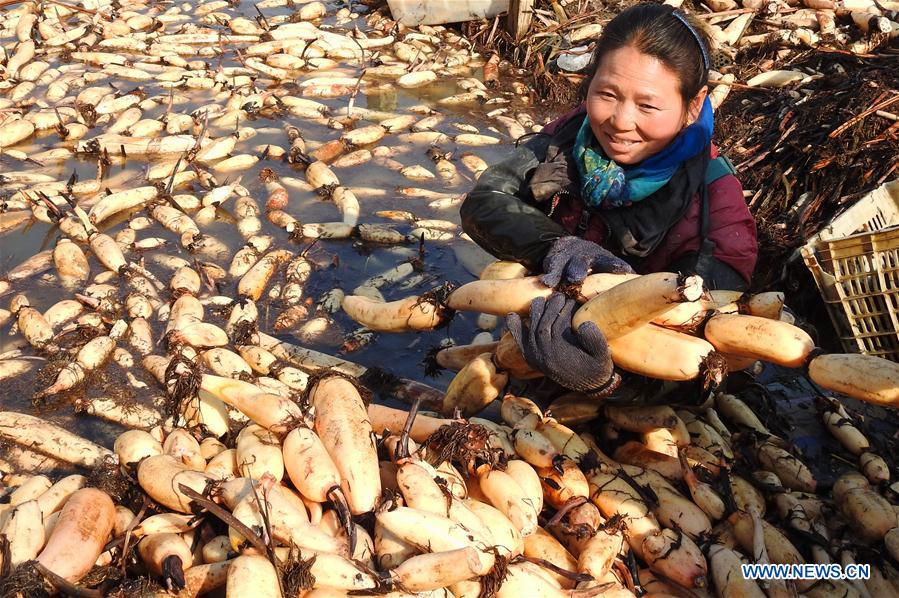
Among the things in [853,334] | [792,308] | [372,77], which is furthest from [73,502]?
[372,77]

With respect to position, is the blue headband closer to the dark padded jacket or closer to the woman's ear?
the woman's ear

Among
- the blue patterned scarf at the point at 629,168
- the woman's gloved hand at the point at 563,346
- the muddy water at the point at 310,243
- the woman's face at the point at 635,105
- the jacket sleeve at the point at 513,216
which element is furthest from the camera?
the muddy water at the point at 310,243

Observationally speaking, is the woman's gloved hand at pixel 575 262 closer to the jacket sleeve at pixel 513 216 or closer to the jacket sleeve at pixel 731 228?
the jacket sleeve at pixel 513 216

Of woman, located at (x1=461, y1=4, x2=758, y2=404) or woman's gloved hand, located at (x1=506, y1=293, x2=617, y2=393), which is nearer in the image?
woman's gloved hand, located at (x1=506, y1=293, x2=617, y2=393)

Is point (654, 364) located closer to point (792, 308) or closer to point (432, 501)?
point (432, 501)

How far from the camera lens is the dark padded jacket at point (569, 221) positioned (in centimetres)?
356

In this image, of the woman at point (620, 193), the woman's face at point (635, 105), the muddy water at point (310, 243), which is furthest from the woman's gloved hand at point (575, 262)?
the muddy water at point (310, 243)

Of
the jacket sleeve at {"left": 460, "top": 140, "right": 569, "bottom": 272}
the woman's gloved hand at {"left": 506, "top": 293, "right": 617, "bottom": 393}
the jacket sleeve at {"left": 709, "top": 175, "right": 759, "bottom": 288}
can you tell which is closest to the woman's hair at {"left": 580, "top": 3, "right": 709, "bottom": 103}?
the jacket sleeve at {"left": 709, "top": 175, "right": 759, "bottom": 288}

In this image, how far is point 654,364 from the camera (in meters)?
2.90

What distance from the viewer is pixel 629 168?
11.8ft

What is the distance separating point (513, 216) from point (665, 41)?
1.07 metres

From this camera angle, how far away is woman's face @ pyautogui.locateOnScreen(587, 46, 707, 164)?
3275mm

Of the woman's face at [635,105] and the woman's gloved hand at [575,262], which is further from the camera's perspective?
the woman's face at [635,105]

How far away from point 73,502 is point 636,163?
2.85m
